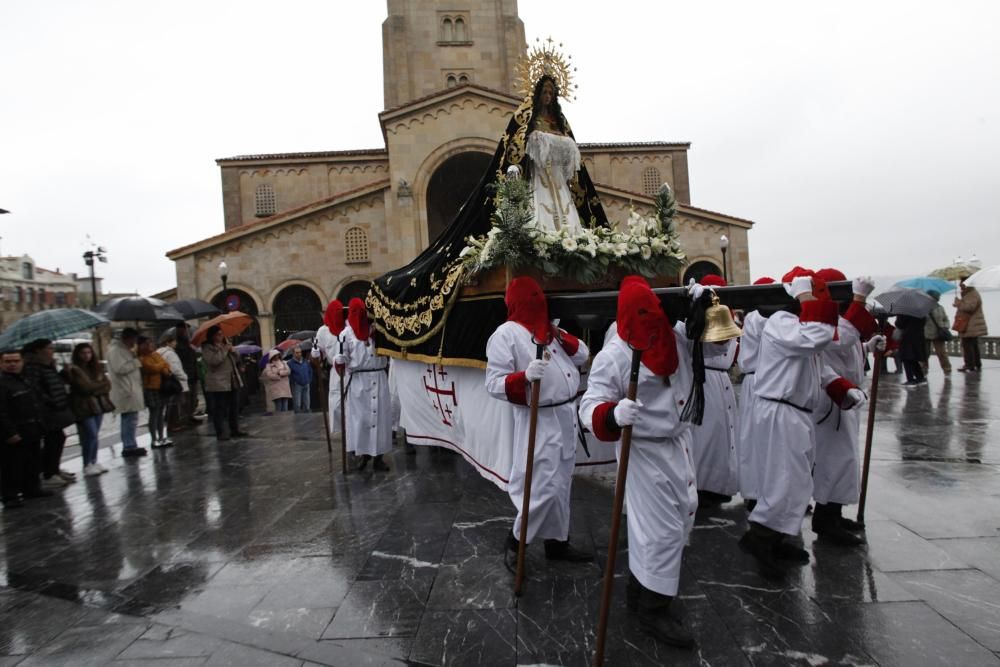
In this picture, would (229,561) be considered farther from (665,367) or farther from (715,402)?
(715,402)

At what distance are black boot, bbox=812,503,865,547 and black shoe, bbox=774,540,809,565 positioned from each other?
407 mm

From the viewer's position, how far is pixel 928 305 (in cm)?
924

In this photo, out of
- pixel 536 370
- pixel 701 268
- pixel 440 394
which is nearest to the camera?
pixel 536 370

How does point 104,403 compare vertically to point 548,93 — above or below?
below

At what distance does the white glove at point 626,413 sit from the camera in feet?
9.98

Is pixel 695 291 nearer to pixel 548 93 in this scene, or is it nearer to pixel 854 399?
pixel 854 399

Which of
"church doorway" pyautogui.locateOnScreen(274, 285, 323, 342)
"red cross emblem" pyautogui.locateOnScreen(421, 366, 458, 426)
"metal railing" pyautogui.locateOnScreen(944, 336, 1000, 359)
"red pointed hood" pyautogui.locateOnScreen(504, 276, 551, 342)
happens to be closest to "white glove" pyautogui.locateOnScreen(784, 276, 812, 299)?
"red pointed hood" pyautogui.locateOnScreen(504, 276, 551, 342)

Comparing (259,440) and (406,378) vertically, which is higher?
(406,378)

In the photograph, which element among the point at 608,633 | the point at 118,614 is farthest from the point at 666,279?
the point at 118,614

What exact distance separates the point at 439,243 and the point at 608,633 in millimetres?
4508

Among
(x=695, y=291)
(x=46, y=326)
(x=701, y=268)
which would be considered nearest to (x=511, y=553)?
A: (x=695, y=291)

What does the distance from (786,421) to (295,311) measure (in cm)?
2009

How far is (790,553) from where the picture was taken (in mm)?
4137

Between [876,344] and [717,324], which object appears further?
[876,344]
